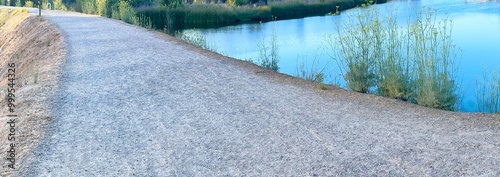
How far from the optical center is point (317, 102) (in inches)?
378

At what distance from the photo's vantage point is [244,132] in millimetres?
7695

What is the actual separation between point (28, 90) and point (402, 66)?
658 centimetres

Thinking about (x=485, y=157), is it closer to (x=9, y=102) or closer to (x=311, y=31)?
(x=9, y=102)

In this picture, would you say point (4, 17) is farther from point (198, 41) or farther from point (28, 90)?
point (28, 90)

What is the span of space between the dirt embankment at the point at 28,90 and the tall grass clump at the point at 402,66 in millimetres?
5457

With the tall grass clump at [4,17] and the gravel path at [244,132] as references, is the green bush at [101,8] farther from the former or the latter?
the gravel path at [244,132]

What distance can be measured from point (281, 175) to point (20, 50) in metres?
16.4

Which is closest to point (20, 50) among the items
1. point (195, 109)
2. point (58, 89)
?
point (58, 89)

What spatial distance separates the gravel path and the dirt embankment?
0.70 ft

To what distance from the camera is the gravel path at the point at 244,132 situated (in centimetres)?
636

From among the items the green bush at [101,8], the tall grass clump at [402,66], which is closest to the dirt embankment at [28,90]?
the tall grass clump at [402,66]

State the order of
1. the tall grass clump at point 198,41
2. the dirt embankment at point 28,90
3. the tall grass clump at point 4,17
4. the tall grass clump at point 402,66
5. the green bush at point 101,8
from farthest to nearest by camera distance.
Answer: the green bush at point 101,8 → the tall grass clump at point 4,17 → the tall grass clump at point 198,41 → the tall grass clump at point 402,66 → the dirt embankment at point 28,90

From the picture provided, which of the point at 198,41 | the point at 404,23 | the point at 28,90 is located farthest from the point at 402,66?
the point at 404,23

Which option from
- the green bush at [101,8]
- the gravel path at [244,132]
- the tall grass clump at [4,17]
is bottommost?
the gravel path at [244,132]
